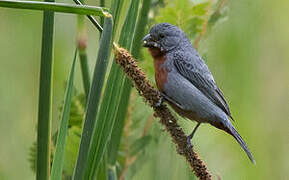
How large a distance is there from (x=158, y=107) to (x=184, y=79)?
1.10m

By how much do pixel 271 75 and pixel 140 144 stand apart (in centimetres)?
158

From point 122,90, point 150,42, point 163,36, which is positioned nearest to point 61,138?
point 122,90

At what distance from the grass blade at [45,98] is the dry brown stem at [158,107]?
306 millimetres

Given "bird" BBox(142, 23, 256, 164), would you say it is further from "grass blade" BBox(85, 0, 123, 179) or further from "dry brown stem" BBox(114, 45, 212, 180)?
"grass blade" BBox(85, 0, 123, 179)

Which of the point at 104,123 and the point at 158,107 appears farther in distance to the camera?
the point at 158,107

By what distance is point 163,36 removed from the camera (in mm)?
3799

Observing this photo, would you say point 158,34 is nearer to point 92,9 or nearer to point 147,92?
point 147,92

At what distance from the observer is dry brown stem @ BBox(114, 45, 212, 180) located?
7.88 feet

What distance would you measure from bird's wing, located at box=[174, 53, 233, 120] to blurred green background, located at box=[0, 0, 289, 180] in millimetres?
77

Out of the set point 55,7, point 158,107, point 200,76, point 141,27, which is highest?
point 55,7

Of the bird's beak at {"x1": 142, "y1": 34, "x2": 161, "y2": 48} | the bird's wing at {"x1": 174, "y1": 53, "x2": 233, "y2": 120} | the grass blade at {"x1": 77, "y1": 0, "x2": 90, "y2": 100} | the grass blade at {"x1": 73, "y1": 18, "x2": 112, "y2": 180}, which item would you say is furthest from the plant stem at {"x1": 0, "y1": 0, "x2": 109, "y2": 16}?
the bird's wing at {"x1": 174, "y1": 53, "x2": 233, "y2": 120}

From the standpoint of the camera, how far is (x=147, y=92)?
100 inches

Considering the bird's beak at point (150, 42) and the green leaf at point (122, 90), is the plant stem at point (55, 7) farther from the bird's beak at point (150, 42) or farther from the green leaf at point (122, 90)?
the bird's beak at point (150, 42)

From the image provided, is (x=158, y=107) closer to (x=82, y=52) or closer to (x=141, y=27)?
(x=82, y=52)
